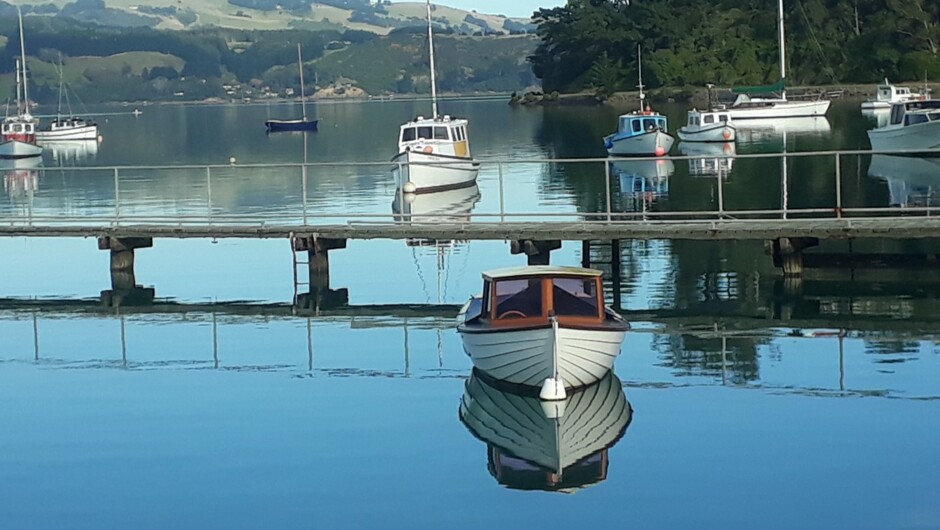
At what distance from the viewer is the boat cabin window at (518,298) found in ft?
71.5

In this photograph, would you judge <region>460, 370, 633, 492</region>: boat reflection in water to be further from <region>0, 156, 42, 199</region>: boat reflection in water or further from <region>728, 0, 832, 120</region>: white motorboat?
<region>728, 0, 832, 120</region>: white motorboat

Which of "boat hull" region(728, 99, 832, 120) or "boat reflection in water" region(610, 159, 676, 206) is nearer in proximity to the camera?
"boat reflection in water" region(610, 159, 676, 206)

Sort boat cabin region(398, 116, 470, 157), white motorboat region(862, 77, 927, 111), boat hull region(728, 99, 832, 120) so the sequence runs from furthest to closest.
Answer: boat hull region(728, 99, 832, 120), white motorboat region(862, 77, 927, 111), boat cabin region(398, 116, 470, 157)

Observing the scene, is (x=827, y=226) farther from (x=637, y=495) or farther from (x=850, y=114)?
(x=850, y=114)

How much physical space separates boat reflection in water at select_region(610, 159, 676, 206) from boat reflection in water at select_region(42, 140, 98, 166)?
127 ft

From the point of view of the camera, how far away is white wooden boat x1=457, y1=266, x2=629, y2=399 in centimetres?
2128

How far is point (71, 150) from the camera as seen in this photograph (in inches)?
4464

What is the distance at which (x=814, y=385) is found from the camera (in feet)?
74.3

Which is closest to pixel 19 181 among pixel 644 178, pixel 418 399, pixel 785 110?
pixel 644 178

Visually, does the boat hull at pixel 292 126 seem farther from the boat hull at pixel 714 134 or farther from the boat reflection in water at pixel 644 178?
the boat reflection in water at pixel 644 178

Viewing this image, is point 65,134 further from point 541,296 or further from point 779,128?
point 541,296

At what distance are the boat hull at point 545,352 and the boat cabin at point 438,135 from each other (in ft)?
107

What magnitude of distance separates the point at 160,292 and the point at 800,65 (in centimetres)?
11240

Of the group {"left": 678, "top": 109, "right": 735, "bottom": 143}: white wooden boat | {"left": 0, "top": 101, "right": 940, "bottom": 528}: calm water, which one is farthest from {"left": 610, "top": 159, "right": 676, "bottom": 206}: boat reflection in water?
{"left": 0, "top": 101, "right": 940, "bottom": 528}: calm water
